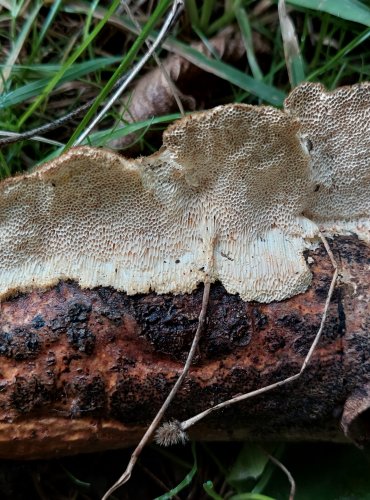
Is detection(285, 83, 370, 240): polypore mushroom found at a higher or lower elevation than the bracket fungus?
higher

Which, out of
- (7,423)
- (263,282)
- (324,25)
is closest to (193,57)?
(324,25)

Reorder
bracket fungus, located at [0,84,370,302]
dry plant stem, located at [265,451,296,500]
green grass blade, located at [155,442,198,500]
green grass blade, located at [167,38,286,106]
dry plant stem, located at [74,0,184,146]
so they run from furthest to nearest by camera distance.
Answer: green grass blade, located at [167,38,286,106], dry plant stem, located at [74,0,184,146], green grass blade, located at [155,442,198,500], dry plant stem, located at [265,451,296,500], bracket fungus, located at [0,84,370,302]

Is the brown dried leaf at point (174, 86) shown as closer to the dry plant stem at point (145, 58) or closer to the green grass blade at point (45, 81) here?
the green grass blade at point (45, 81)

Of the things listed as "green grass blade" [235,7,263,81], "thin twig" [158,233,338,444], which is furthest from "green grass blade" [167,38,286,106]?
"thin twig" [158,233,338,444]

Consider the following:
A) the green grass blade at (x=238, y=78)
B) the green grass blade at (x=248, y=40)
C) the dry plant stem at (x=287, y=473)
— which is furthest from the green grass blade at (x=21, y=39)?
the dry plant stem at (x=287, y=473)

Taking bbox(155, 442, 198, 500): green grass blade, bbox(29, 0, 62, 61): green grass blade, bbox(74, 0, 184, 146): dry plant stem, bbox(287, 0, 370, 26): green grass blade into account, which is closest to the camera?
bbox(155, 442, 198, 500): green grass blade

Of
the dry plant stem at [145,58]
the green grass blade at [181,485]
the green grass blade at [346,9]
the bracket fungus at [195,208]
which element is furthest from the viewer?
the green grass blade at [346,9]

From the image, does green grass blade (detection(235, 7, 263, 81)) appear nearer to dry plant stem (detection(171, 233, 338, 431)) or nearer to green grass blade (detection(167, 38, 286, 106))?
green grass blade (detection(167, 38, 286, 106))

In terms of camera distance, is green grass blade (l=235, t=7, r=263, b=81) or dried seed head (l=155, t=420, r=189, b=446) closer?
dried seed head (l=155, t=420, r=189, b=446)
